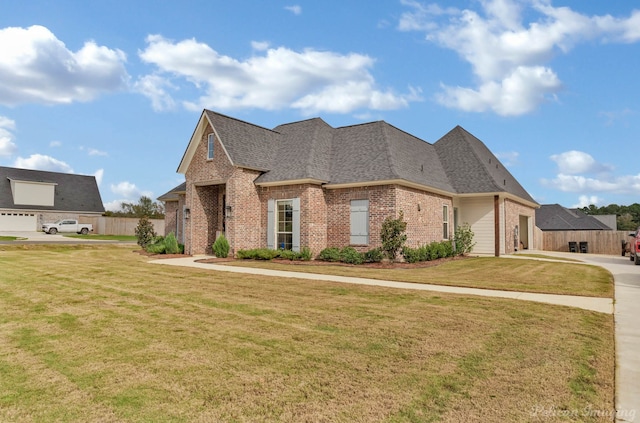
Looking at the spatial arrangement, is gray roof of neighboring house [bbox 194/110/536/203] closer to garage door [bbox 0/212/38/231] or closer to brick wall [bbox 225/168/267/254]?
brick wall [bbox 225/168/267/254]

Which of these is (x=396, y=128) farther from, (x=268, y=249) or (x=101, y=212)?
(x=101, y=212)

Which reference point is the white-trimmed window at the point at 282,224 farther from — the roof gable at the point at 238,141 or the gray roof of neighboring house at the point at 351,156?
the roof gable at the point at 238,141

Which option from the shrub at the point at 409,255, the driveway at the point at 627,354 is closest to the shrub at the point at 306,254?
the shrub at the point at 409,255

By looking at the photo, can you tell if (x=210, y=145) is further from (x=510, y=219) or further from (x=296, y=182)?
(x=510, y=219)

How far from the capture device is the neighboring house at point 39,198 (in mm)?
43438

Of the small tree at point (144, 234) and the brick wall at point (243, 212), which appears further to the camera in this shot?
the small tree at point (144, 234)

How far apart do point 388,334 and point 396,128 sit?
696 inches

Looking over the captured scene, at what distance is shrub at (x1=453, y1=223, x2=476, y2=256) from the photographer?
70.2 ft

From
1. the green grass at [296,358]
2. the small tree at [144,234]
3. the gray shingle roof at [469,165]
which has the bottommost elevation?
the green grass at [296,358]

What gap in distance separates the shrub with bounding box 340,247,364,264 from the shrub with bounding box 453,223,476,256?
7080 millimetres

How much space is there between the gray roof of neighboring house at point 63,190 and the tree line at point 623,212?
264 feet

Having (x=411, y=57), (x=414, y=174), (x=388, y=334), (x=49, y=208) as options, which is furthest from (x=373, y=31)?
(x=49, y=208)

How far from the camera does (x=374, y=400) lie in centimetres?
357

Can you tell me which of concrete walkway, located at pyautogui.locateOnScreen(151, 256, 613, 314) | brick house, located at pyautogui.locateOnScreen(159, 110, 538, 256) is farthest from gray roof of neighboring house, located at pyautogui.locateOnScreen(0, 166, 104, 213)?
concrete walkway, located at pyautogui.locateOnScreen(151, 256, 613, 314)
